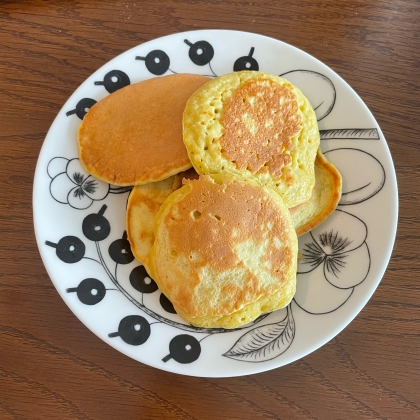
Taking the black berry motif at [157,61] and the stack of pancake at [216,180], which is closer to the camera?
the stack of pancake at [216,180]

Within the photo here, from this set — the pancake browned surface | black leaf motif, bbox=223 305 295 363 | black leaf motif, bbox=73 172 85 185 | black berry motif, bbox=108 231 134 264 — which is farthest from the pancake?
black leaf motif, bbox=73 172 85 185

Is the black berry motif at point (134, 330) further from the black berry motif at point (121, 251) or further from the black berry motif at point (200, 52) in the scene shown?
the black berry motif at point (200, 52)

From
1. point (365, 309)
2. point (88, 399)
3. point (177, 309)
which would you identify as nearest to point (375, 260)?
point (365, 309)

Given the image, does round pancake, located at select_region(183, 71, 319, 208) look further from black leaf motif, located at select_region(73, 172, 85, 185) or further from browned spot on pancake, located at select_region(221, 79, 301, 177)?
black leaf motif, located at select_region(73, 172, 85, 185)

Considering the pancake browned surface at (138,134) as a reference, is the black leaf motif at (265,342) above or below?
below

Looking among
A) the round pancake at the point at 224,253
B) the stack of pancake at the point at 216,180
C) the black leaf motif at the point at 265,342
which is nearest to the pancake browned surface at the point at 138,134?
the stack of pancake at the point at 216,180
